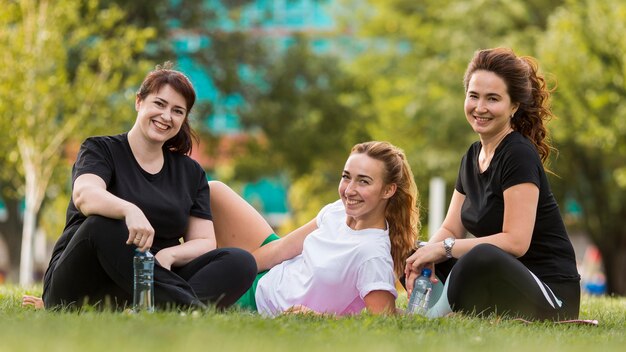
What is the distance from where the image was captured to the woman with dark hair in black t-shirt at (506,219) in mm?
6266

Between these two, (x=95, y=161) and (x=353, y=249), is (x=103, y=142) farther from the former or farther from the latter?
(x=353, y=249)

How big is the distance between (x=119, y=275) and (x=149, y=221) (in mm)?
529

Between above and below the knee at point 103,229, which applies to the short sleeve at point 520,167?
above

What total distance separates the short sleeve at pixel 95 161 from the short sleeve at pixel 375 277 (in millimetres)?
1540

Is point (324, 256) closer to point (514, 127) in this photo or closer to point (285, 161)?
point (514, 127)

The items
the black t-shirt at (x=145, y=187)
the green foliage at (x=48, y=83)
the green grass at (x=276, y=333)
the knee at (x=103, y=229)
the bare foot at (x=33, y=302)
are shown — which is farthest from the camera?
the green foliage at (x=48, y=83)

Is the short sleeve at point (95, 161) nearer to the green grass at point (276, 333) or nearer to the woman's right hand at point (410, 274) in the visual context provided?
the green grass at point (276, 333)

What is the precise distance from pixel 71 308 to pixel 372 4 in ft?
79.6

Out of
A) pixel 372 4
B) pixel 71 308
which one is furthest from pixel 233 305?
pixel 372 4

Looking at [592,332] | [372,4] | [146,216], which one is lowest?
[592,332]

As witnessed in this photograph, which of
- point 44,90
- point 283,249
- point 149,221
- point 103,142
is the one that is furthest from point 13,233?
point 149,221

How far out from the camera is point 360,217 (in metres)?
6.61

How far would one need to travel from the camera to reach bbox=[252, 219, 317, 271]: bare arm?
6.89 m

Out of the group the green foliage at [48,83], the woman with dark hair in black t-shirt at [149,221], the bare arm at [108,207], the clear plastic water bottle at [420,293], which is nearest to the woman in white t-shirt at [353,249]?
the clear plastic water bottle at [420,293]
